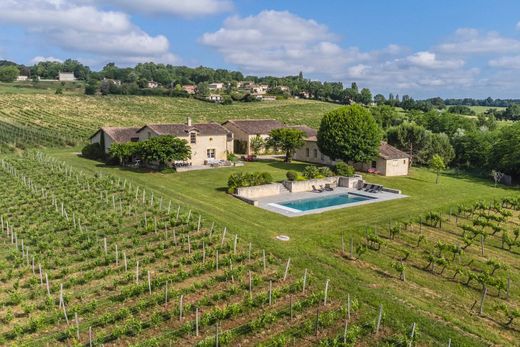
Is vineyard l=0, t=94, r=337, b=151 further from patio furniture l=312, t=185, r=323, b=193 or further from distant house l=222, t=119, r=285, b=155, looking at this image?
patio furniture l=312, t=185, r=323, b=193

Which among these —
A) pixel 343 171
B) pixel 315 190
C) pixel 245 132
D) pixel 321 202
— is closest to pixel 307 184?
pixel 315 190

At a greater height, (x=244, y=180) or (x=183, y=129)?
(x=183, y=129)

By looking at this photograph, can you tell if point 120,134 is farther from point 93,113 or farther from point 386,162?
point 93,113

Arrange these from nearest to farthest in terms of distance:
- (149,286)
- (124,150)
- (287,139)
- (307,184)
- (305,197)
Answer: (149,286)
(305,197)
(307,184)
(124,150)
(287,139)

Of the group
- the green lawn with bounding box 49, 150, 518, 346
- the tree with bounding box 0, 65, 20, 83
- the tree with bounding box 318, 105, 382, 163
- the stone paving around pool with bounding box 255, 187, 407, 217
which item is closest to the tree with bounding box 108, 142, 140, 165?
the green lawn with bounding box 49, 150, 518, 346

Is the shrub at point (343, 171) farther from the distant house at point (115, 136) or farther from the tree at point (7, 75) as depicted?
the tree at point (7, 75)

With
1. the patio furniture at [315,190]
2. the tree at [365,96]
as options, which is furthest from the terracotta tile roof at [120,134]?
the tree at [365,96]
